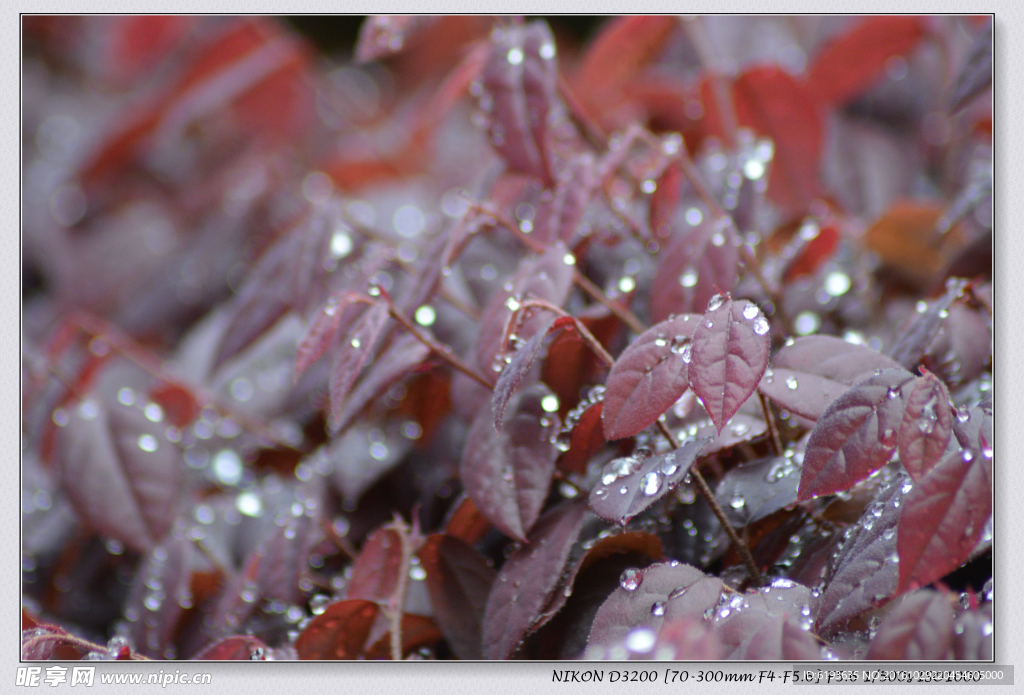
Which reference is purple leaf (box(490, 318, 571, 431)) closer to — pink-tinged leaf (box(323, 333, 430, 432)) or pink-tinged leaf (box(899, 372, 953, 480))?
pink-tinged leaf (box(323, 333, 430, 432))

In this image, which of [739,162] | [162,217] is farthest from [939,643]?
[162,217]

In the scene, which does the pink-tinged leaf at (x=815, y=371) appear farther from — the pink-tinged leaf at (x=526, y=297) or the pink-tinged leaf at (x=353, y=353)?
the pink-tinged leaf at (x=353, y=353)

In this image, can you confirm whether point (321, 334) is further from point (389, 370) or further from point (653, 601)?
point (653, 601)

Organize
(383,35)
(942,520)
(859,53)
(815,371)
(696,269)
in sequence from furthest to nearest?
(859,53)
(383,35)
(696,269)
(815,371)
(942,520)

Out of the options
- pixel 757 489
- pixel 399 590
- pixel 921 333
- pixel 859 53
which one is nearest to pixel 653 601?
pixel 757 489

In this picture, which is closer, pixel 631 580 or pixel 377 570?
pixel 631 580

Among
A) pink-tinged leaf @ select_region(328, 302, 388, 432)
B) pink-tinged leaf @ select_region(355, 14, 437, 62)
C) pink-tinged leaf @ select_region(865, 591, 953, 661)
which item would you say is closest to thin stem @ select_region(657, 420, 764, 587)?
pink-tinged leaf @ select_region(865, 591, 953, 661)

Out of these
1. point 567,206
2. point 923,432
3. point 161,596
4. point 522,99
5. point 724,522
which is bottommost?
point 161,596
